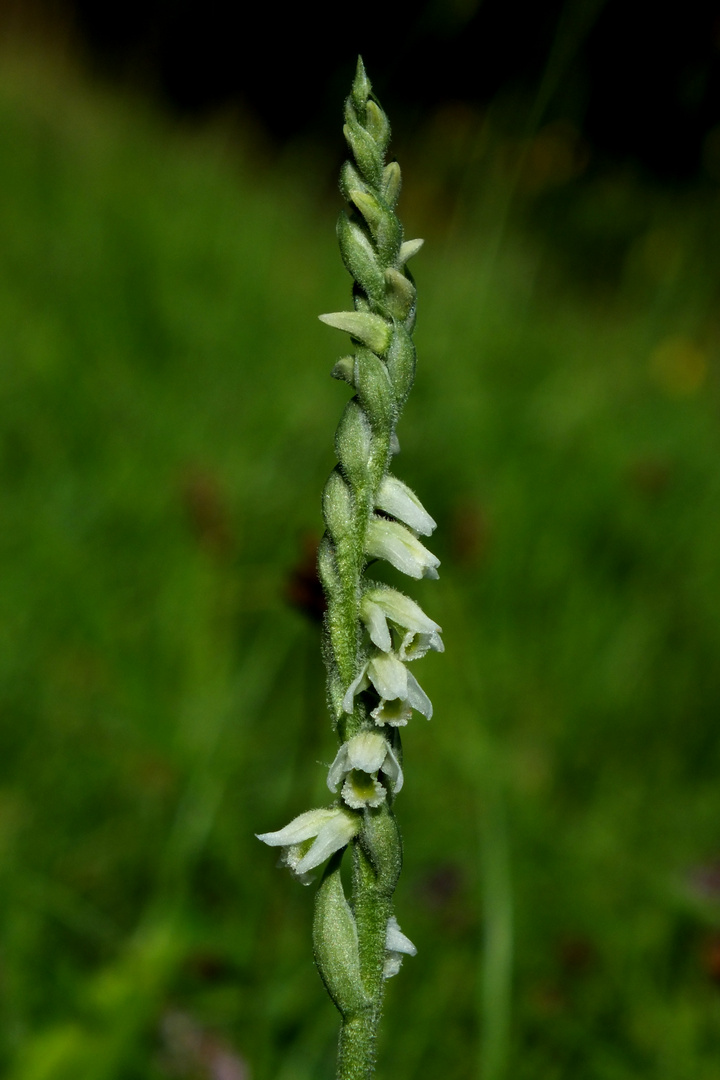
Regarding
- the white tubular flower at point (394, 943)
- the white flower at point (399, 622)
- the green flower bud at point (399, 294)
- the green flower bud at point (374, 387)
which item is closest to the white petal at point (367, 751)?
the white flower at point (399, 622)

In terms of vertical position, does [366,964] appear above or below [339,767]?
below

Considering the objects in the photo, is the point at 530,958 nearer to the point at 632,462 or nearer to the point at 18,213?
the point at 632,462

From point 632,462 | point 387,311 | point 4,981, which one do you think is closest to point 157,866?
point 4,981

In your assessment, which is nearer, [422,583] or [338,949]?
[338,949]

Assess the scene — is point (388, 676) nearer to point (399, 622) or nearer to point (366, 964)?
point (399, 622)

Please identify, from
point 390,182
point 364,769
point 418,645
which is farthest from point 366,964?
point 390,182

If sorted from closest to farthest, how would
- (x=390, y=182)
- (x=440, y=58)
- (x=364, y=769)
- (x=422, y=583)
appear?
1. (x=364, y=769)
2. (x=390, y=182)
3. (x=422, y=583)
4. (x=440, y=58)
